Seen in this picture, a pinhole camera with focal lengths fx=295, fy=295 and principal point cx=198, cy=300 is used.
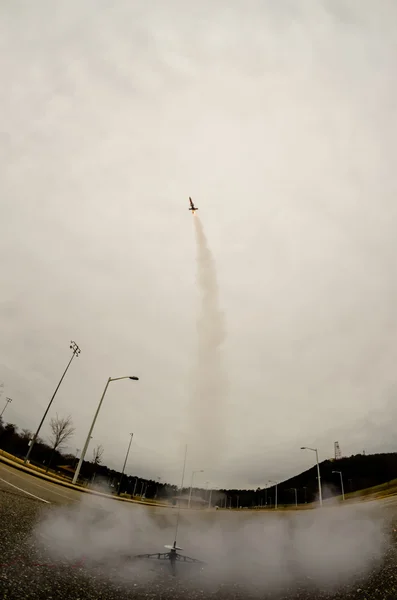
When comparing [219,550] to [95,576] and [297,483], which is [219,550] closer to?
[95,576]

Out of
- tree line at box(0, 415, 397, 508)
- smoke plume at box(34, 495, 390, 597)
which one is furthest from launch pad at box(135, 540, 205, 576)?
tree line at box(0, 415, 397, 508)

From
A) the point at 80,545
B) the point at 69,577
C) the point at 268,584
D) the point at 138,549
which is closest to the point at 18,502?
the point at 80,545

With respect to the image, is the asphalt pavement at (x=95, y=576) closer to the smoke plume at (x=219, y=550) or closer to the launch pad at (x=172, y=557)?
the smoke plume at (x=219, y=550)

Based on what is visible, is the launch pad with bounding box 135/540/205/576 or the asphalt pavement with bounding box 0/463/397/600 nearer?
the asphalt pavement with bounding box 0/463/397/600

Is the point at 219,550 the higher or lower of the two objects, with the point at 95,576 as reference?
higher

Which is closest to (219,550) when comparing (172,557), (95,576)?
(172,557)

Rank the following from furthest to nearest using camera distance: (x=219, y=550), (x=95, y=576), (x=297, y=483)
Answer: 1. (x=297, y=483)
2. (x=219, y=550)
3. (x=95, y=576)

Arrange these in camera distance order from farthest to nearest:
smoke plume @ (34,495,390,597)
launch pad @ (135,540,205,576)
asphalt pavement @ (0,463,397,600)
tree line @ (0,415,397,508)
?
tree line @ (0,415,397,508) < launch pad @ (135,540,205,576) < smoke plume @ (34,495,390,597) < asphalt pavement @ (0,463,397,600)

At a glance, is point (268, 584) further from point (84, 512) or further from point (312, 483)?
point (312, 483)

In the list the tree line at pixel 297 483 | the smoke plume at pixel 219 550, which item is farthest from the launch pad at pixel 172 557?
the tree line at pixel 297 483

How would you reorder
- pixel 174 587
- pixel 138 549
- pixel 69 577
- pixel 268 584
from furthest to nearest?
pixel 138 549 → pixel 268 584 → pixel 174 587 → pixel 69 577

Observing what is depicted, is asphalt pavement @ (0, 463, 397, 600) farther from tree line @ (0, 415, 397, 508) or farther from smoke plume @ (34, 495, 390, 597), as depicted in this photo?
tree line @ (0, 415, 397, 508)
